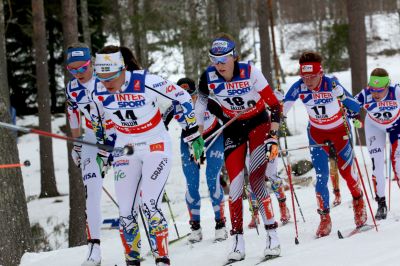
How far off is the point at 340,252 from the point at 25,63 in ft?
66.1

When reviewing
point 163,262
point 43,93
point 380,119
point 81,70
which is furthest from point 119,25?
point 163,262

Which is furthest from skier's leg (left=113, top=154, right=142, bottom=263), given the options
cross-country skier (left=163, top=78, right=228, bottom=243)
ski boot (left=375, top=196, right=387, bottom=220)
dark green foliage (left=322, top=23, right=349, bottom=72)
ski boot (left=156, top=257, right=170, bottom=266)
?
dark green foliage (left=322, top=23, right=349, bottom=72)

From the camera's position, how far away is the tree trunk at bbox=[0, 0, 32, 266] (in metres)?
7.47

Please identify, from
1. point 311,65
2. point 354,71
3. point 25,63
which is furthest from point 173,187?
point 311,65

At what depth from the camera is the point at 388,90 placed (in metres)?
8.75

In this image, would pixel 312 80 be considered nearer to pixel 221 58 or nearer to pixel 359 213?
pixel 221 58

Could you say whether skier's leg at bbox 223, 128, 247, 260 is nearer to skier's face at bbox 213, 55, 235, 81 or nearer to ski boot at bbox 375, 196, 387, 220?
skier's face at bbox 213, 55, 235, 81

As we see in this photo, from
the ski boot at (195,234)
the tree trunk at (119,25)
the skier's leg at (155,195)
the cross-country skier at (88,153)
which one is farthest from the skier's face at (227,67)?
the tree trunk at (119,25)

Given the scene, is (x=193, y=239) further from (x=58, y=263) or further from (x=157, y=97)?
(x=157, y=97)

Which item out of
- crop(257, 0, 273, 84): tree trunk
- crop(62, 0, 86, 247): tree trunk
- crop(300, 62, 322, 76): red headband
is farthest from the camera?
crop(257, 0, 273, 84): tree trunk

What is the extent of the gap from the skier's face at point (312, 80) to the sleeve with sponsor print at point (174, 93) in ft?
6.08

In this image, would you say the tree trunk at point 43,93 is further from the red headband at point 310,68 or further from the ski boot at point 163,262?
the ski boot at point 163,262

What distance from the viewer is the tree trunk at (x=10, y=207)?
747 cm

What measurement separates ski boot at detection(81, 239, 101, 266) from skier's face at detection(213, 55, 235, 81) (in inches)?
90.6
